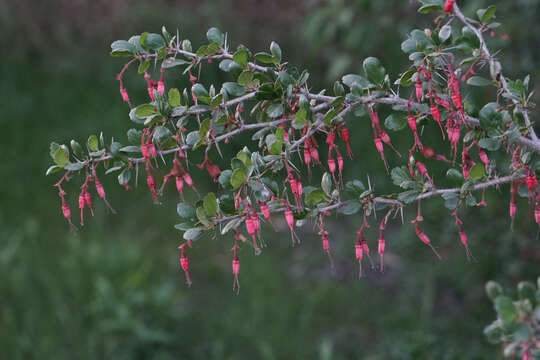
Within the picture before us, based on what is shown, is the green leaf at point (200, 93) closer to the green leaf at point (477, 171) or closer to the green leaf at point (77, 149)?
the green leaf at point (77, 149)

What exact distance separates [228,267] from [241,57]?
9.27ft

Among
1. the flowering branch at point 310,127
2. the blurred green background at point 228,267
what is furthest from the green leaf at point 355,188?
the blurred green background at point 228,267

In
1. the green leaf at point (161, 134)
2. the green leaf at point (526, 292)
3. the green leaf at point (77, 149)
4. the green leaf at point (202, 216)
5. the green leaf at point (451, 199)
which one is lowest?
the green leaf at point (526, 292)

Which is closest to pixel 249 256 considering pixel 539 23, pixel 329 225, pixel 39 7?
pixel 329 225

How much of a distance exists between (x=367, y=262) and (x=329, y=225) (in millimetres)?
650

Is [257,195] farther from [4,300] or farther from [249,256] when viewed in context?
[249,256]

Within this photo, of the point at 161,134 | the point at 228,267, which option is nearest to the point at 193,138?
the point at 161,134

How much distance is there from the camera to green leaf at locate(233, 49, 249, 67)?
130 cm

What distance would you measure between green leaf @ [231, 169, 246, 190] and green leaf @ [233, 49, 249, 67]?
0.25 meters

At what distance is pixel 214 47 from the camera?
138 centimetres

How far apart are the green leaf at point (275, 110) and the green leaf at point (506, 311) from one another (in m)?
0.56

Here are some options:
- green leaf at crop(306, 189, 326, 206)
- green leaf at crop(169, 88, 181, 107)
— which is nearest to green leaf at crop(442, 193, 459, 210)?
green leaf at crop(306, 189, 326, 206)

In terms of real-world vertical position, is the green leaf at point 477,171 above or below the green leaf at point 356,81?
below

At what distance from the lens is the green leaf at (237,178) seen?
1.18 m
